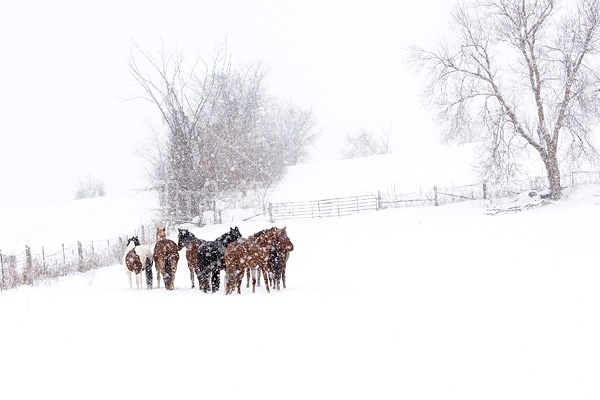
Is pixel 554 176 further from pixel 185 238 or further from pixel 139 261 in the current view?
pixel 139 261

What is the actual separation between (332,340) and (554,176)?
24.2m

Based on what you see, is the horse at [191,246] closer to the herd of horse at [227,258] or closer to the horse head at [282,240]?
the herd of horse at [227,258]

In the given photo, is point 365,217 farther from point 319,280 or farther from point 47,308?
point 47,308

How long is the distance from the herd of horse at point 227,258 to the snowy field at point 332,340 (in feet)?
1.64

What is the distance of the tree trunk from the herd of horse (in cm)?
2034

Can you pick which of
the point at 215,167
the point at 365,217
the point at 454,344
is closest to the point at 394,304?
the point at 454,344

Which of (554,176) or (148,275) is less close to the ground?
(554,176)

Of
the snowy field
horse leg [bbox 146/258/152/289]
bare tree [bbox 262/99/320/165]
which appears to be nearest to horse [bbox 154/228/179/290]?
horse leg [bbox 146/258/152/289]

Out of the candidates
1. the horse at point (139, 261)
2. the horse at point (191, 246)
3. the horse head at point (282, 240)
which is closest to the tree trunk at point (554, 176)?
the horse head at point (282, 240)

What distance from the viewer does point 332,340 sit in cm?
568

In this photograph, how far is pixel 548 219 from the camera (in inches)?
840

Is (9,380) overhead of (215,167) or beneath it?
beneath

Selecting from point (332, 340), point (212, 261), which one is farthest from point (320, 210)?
point (332, 340)

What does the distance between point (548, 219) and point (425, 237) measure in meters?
5.45
